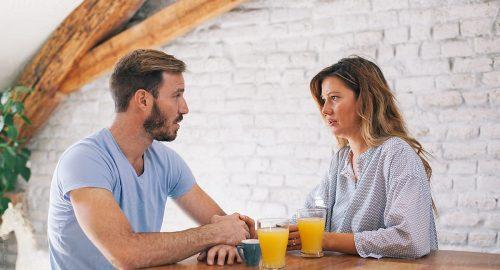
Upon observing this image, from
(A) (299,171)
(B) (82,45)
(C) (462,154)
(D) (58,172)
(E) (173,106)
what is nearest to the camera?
(D) (58,172)

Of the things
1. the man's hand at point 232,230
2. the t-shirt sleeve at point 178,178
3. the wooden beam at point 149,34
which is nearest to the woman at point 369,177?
the man's hand at point 232,230

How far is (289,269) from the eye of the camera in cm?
168

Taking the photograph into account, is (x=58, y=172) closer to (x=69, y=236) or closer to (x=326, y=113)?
(x=69, y=236)

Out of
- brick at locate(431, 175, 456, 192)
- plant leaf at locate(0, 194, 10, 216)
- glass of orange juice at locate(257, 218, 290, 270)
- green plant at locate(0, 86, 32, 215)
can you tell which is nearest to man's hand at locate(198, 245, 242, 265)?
A: glass of orange juice at locate(257, 218, 290, 270)

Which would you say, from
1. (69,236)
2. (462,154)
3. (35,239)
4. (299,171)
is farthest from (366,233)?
(35,239)

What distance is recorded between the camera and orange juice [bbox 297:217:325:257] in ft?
5.99

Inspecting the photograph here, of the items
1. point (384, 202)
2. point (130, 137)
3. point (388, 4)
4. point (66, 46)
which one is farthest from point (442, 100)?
point (66, 46)

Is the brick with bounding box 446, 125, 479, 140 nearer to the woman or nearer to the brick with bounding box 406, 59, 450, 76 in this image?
the brick with bounding box 406, 59, 450, 76

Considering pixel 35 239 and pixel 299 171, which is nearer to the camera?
pixel 299 171

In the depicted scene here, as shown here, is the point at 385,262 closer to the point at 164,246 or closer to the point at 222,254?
the point at 222,254

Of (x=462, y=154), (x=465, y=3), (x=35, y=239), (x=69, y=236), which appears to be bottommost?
(x=35, y=239)

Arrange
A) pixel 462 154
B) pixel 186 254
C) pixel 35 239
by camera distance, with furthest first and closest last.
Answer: pixel 35 239
pixel 462 154
pixel 186 254

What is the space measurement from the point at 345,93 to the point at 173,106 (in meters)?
0.60

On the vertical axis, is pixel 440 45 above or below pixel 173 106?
above
